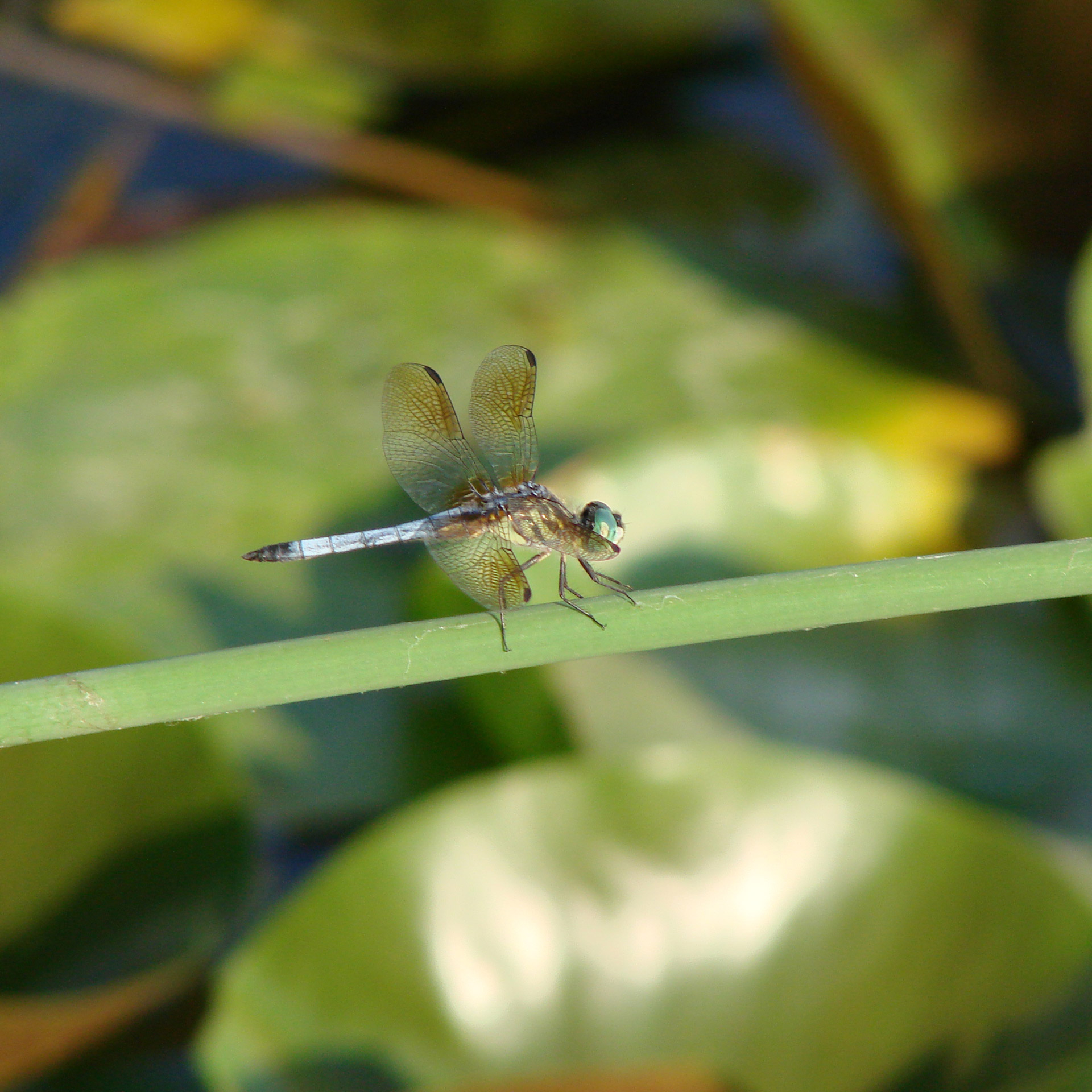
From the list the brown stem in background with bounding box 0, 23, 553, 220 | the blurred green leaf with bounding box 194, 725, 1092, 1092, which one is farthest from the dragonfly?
the brown stem in background with bounding box 0, 23, 553, 220

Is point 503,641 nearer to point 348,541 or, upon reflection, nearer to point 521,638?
point 521,638

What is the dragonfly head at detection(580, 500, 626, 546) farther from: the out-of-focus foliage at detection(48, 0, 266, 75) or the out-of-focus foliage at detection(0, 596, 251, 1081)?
the out-of-focus foliage at detection(48, 0, 266, 75)

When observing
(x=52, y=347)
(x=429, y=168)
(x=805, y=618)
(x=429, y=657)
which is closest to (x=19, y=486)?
(x=52, y=347)

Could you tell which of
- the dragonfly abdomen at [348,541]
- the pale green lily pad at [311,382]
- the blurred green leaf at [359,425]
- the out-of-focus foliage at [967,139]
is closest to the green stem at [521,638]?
the dragonfly abdomen at [348,541]

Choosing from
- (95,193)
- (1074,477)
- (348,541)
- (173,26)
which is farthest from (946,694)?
(173,26)

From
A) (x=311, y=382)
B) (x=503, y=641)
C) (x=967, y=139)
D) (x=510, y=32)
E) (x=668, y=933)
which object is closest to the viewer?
(x=503, y=641)
